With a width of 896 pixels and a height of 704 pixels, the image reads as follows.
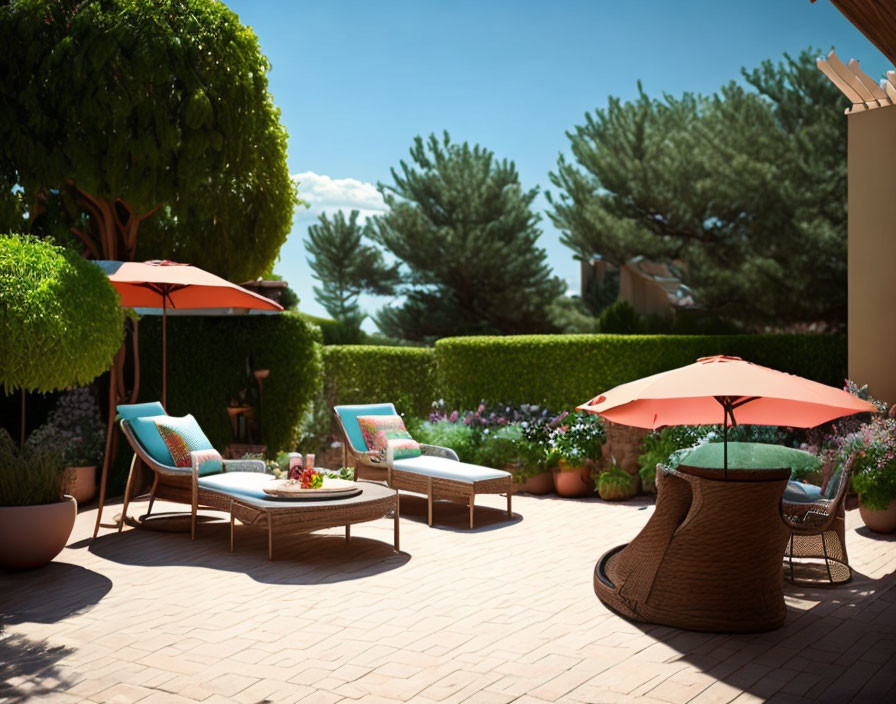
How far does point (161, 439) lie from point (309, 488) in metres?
1.82

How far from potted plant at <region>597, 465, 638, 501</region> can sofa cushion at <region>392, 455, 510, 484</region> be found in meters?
1.89

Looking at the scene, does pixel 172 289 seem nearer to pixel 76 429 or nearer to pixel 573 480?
pixel 76 429

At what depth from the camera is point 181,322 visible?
11508mm

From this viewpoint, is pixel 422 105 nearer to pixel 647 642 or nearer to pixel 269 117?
pixel 269 117

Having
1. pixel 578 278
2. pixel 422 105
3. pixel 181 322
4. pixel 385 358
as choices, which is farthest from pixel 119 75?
pixel 578 278

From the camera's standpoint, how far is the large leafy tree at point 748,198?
552 inches

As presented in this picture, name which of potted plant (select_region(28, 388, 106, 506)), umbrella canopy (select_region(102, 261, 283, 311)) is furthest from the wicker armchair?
potted plant (select_region(28, 388, 106, 506))

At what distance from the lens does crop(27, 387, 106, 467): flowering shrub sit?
1006 cm

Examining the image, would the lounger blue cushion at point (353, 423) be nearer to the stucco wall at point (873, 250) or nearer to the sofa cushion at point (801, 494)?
the sofa cushion at point (801, 494)

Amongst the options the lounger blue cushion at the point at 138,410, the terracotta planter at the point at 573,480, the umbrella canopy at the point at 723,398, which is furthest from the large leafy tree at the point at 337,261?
the umbrella canopy at the point at 723,398

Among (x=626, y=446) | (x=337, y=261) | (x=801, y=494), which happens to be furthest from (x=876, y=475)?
(x=337, y=261)

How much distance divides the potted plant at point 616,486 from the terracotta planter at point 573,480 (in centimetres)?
30

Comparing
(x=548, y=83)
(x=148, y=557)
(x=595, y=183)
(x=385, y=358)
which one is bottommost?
(x=148, y=557)

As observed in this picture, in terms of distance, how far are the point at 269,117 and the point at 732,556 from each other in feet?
28.7
